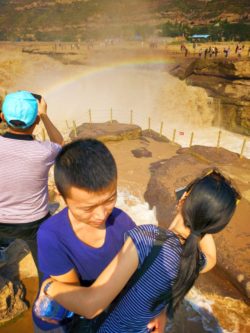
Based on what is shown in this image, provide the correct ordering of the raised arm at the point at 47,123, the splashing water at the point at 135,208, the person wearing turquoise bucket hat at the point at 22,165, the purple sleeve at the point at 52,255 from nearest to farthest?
the purple sleeve at the point at 52,255 → the person wearing turquoise bucket hat at the point at 22,165 → the raised arm at the point at 47,123 → the splashing water at the point at 135,208

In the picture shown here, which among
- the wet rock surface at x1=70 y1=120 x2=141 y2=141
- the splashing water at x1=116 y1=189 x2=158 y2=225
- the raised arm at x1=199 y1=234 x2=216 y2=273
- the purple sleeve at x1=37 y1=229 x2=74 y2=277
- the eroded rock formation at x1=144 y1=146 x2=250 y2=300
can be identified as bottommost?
the wet rock surface at x1=70 y1=120 x2=141 y2=141

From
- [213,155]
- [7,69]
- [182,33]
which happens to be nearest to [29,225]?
[213,155]

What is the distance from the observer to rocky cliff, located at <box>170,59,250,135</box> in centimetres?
1827

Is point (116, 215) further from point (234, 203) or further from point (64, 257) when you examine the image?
point (234, 203)

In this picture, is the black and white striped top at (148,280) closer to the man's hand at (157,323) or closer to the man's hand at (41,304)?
the man's hand at (157,323)

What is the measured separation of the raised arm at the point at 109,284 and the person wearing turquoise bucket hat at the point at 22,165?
128cm

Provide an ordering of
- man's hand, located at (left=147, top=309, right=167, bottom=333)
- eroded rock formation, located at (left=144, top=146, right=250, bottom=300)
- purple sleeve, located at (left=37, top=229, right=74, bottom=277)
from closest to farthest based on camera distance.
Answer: purple sleeve, located at (left=37, top=229, right=74, bottom=277)
man's hand, located at (left=147, top=309, right=167, bottom=333)
eroded rock formation, located at (left=144, top=146, right=250, bottom=300)

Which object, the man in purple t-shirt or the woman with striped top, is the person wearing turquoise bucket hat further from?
the woman with striped top

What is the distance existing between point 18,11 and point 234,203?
81.9m

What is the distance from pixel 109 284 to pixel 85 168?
1.51 feet

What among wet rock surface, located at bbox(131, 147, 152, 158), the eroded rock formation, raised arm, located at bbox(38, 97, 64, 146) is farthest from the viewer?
wet rock surface, located at bbox(131, 147, 152, 158)

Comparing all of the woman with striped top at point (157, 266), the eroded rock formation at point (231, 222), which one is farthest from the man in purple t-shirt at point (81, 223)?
the eroded rock formation at point (231, 222)

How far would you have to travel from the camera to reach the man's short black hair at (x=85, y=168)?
4.00 ft

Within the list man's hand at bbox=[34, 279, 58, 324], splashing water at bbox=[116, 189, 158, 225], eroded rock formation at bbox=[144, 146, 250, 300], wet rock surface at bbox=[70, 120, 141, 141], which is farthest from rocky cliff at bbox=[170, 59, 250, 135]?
man's hand at bbox=[34, 279, 58, 324]
